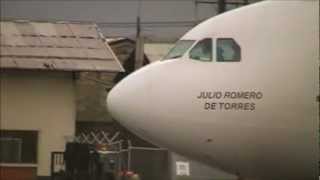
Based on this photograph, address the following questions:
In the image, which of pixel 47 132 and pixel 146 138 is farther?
pixel 47 132

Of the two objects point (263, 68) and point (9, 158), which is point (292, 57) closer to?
point (263, 68)

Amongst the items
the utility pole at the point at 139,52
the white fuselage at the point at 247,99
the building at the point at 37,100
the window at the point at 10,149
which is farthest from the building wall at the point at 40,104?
the white fuselage at the point at 247,99

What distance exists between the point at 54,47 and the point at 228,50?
52.0 ft

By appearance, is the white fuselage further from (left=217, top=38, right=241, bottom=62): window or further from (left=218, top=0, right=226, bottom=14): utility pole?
(left=218, top=0, right=226, bottom=14): utility pole

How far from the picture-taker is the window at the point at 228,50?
12.7m

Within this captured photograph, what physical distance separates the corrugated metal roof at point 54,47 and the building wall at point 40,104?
15.6 inches

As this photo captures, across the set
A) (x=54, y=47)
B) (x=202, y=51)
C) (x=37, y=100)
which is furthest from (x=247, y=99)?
(x=54, y=47)

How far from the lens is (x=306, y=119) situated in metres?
12.2

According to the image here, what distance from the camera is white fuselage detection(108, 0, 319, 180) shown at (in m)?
12.2

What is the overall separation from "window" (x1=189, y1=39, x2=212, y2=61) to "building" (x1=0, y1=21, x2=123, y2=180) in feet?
43.5

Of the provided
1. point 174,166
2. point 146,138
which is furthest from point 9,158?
point 146,138

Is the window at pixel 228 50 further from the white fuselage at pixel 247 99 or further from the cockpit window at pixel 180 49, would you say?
the cockpit window at pixel 180 49

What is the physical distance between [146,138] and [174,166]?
9.13 meters

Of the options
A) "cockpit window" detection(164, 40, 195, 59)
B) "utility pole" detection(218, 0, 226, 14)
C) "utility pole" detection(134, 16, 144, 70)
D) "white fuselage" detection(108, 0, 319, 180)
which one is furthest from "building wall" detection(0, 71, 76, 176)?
"white fuselage" detection(108, 0, 319, 180)
